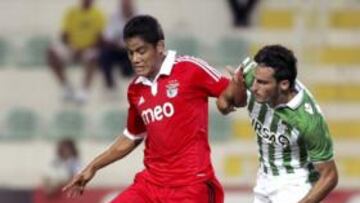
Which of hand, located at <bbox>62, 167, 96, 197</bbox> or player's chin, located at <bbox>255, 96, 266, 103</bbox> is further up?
player's chin, located at <bbox>255, 96, 266, 103</bbox>

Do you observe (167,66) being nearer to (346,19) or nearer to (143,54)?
(143,54)

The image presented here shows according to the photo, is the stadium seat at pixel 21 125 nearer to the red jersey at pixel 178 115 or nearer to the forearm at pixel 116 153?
the forearm at pixel 116 153

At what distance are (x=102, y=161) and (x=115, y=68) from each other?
23.0 ft

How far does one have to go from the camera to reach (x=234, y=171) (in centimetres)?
1373

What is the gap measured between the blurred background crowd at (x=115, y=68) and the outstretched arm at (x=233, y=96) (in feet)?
19.3

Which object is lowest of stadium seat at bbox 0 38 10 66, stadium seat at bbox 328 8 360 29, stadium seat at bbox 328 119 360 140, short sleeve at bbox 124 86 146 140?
stadium seat at bbox 328 119 360 140

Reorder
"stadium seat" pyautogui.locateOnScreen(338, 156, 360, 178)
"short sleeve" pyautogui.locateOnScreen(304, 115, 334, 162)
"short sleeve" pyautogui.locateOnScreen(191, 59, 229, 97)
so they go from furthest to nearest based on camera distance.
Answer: "stadium seat" pyautogui.locateOnScreen(338, 156, 360, 178), "short sleeve" pyautogui.locateOnScreen(191, 59, 229, 97), "short sleeve" pyautogui.locateOnScreen(304, 115, 334, 162)

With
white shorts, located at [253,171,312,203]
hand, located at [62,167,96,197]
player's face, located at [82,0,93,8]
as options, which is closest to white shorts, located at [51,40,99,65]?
player's face, located at [82,0,93,8]

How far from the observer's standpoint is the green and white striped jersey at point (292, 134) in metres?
6.89

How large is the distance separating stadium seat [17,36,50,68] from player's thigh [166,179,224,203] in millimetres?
7691

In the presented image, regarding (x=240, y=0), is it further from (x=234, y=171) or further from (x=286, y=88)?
(x=286, y=88)

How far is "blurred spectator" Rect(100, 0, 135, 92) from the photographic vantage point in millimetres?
14188

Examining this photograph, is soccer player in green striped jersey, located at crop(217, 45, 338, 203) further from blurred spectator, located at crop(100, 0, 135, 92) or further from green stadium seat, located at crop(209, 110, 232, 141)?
blurred spectator, located at crop(100, 0, 135, 92)

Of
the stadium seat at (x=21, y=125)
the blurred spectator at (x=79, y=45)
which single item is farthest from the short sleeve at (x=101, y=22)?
the stadium seat at (x=21, y=125)
